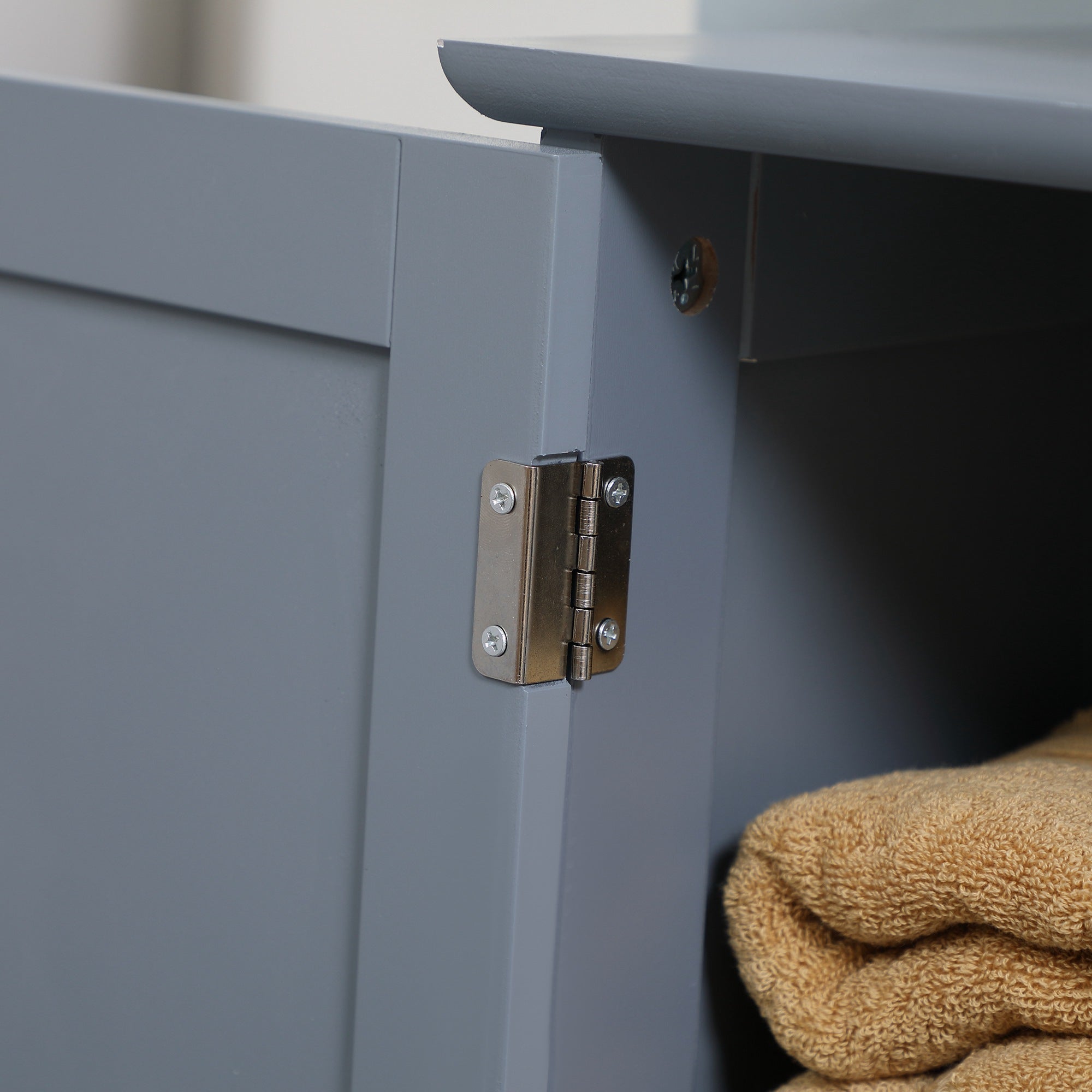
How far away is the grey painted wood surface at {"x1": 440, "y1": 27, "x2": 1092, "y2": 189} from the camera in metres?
0.34

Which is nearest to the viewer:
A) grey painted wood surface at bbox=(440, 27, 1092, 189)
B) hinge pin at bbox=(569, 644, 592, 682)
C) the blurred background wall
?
grey painted wood surface at bbox=(440, 27, 1092, 189)

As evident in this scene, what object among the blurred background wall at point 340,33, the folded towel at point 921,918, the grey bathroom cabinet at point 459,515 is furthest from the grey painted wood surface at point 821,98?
the blurred background wall at point 340,33

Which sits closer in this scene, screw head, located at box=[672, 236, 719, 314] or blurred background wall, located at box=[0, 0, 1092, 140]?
screw head, located at box=[672, 236, 719, 314]

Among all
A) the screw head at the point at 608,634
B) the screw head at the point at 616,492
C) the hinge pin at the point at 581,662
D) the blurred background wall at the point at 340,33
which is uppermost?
the blurred background wall at the point at 340,33

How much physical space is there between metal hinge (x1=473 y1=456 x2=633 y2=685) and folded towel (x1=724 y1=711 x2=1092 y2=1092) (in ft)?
0.38

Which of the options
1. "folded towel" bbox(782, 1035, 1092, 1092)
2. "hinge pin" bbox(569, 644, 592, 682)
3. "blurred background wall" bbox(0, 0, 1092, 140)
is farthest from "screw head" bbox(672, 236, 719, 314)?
"blurred background wall" bbox(0, 0, 1092, 140)

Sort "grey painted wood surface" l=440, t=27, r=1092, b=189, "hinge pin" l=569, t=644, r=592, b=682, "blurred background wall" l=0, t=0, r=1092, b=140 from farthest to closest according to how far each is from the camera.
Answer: "blurred background wall" l=0, t=0, r=1092, b=140 → "hinge pin" l=569, t=644, r=592, b=682 → "grey painted wood surface" l=440, t=27, r=1092, b=189

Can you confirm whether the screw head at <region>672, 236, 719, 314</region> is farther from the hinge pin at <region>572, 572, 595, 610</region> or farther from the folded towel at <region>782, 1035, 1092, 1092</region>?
the folded towel at <region>782, 1035, 1092, 1092</region>

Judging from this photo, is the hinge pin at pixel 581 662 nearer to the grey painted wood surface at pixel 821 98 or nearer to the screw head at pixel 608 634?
the screw head at pixel 608 634

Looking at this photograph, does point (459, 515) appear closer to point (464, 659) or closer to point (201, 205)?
point (464, 659)

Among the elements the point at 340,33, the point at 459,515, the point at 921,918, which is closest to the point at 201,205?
the point at 459,515

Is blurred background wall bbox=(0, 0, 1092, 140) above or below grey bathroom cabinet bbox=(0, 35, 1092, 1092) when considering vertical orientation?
above

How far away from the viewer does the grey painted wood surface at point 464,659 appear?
16.3 inches

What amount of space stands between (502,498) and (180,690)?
175 mm
